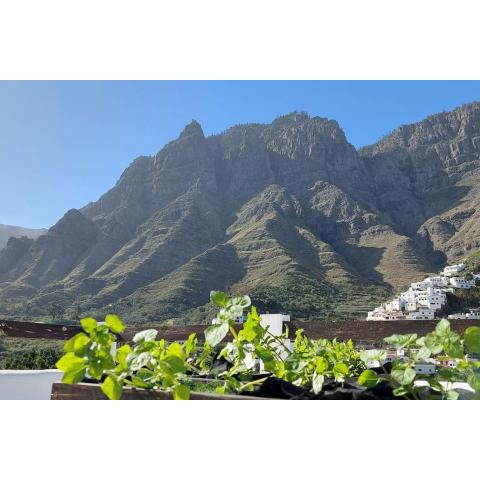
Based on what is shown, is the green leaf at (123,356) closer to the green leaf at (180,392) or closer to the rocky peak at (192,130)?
the green leaf at (180,392)

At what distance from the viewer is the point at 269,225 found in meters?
65.2

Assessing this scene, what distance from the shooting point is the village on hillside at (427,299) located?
4134cm

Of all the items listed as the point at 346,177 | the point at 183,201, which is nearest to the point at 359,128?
the point at 346,177

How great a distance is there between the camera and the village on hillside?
41344 millimetres

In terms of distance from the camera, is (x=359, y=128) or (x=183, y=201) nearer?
(x=183, y=201)

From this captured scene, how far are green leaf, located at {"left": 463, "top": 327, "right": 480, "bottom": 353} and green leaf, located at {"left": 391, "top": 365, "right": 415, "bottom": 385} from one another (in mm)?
97

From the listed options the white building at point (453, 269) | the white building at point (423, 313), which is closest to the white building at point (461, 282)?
the white building at point (453, 269)

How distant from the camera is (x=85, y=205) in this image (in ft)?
297

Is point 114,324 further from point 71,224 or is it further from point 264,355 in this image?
point 71,224

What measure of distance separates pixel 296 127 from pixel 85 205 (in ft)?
145

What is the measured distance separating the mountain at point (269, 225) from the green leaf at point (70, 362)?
3789cm
